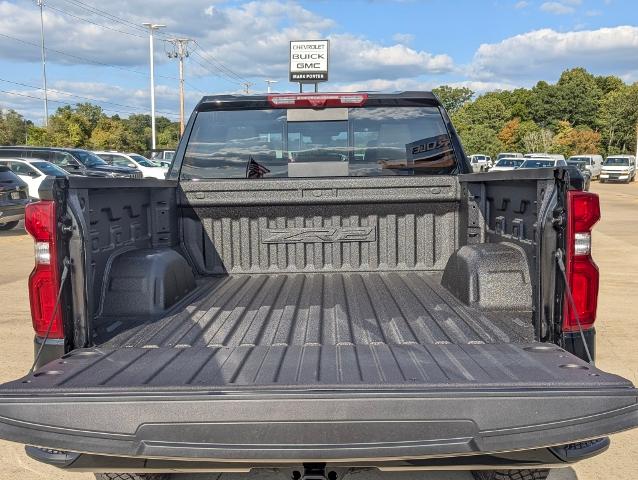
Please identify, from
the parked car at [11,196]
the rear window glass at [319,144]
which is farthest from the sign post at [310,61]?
the parked car at [11,196]

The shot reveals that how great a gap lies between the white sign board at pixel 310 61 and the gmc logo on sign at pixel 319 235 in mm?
4192

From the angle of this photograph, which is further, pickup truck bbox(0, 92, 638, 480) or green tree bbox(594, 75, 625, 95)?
Answer: green tree bbox(594, 75, 625, 95)

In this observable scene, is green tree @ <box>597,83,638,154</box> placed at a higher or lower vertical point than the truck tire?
higher

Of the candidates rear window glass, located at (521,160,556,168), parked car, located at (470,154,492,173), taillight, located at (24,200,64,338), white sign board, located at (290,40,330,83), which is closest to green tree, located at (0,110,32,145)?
parked car, located at (470,154,492,173)

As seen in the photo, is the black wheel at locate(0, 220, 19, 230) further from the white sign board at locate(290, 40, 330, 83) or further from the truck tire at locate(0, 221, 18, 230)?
the white sign board at locate(290, 40, 330, 83)

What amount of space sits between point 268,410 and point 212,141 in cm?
272

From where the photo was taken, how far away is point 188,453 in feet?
6.86

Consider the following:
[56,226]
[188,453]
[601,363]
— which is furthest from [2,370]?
[601,363]

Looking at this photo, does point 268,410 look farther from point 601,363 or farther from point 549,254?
point 601,363

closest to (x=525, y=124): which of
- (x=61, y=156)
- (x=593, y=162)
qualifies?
(x=593, y=162)

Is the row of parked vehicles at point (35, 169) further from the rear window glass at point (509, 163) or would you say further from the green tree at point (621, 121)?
the green tree at point (621, 121)

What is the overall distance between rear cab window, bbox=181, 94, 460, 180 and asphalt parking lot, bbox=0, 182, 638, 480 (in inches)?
80.9

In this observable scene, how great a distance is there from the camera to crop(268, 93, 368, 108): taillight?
435 centimetres

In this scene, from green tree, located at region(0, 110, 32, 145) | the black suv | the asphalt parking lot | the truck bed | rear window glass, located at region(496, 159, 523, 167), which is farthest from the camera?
green tree, located at region(0, 110, 32, 145)
